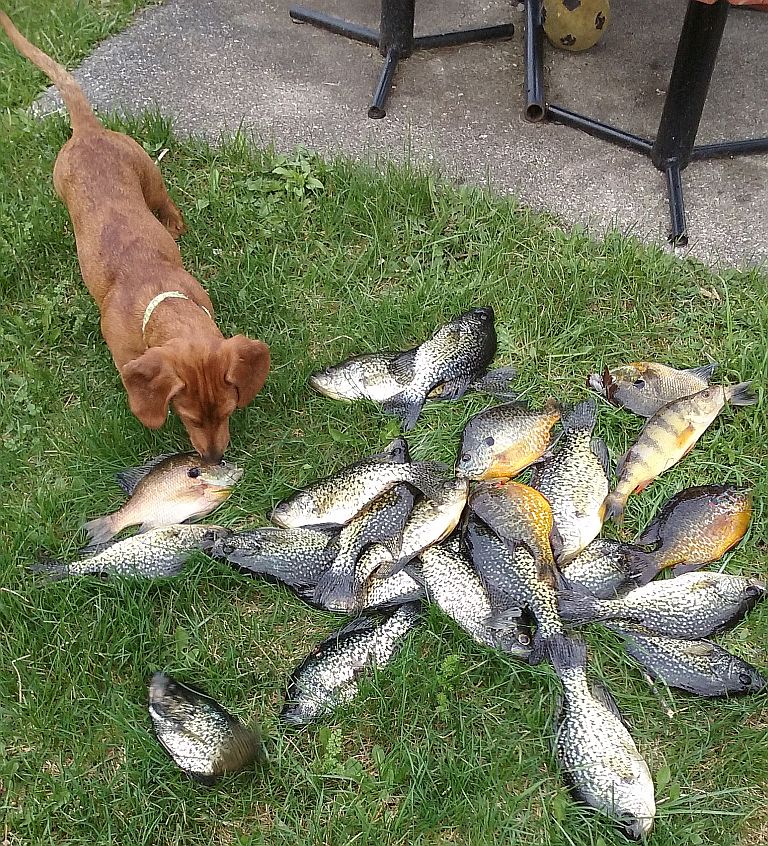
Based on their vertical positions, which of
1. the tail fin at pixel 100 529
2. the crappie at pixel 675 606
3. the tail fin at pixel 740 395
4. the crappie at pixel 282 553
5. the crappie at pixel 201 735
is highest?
the tail fin at pixel 740 395

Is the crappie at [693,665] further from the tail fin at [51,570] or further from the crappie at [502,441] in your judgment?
the tail fin at [51,570]

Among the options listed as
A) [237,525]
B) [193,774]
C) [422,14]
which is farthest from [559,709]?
[422,14]

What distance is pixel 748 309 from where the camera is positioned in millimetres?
3896

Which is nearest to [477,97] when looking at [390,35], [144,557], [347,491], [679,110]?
[390,35]

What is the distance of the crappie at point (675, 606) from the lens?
282cm

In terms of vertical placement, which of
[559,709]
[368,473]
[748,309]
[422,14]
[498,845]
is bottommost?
[498,845]

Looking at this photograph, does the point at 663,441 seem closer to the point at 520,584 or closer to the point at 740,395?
the point at 740,395

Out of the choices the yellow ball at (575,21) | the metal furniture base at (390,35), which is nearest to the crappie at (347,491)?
the metal furniture base at (390,35)

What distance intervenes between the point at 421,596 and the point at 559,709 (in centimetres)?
58

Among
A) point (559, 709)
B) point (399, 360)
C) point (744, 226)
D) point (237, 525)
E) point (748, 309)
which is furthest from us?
point (744, 226)

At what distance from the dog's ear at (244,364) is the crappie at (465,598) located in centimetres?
88

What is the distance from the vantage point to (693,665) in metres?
2.72

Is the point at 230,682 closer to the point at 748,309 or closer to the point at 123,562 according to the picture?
the point at 123,562

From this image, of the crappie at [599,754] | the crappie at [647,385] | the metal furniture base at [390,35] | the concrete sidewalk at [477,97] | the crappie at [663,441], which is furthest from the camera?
the metal furniture base at [390,35]
